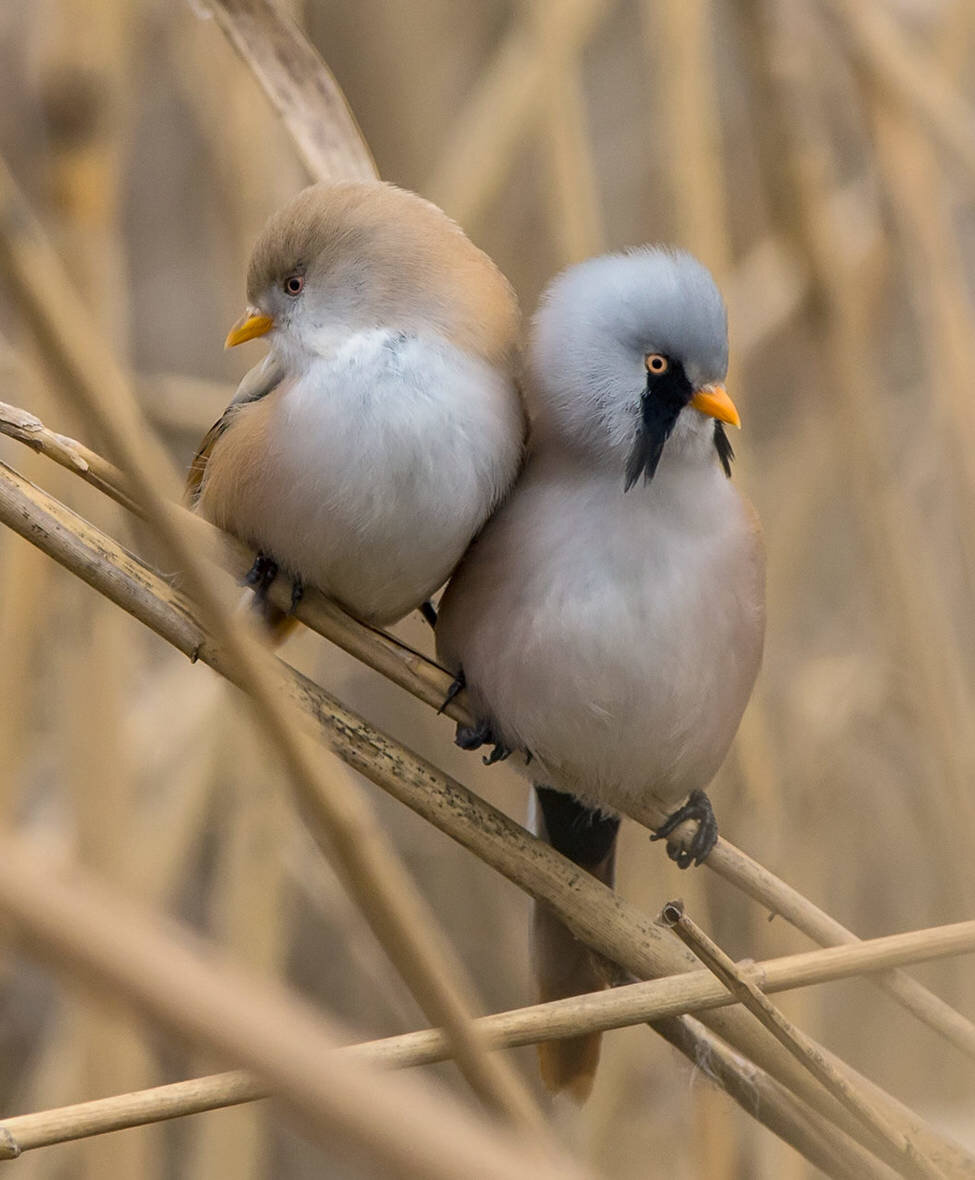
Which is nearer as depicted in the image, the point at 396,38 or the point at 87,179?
the point at 87,179

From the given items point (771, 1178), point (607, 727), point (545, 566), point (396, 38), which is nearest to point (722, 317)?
point (545, 566)

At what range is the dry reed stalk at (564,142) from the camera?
1875 mm

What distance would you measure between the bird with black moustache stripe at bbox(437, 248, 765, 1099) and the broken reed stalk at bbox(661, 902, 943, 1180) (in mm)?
312

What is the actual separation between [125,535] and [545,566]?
32.3 inches

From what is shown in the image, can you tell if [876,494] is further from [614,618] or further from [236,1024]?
[236,1024]

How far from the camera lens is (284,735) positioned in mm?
632

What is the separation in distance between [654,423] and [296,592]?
1.21 ft

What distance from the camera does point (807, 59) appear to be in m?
2.04

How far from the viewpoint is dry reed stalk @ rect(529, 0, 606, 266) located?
1875mm

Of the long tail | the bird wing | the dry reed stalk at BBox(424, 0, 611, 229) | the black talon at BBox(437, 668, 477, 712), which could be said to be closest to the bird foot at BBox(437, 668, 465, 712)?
the black talon at BBox(437, 668, 477, 712)

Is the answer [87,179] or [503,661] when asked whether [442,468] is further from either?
[87,179]

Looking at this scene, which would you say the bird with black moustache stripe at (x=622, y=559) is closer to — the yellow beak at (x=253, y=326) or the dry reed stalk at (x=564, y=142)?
the yellow beak at (x=253, y=326)

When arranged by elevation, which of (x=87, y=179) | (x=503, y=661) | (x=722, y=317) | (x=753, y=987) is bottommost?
(x=753, y=987)

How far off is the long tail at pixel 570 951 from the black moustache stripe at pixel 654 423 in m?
0.42
